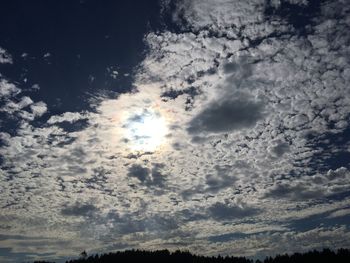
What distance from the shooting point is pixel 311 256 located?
7835 inches

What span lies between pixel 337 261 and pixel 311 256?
14.4 metres

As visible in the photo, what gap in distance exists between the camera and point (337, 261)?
7382 inches
